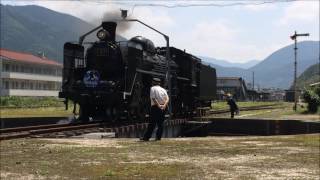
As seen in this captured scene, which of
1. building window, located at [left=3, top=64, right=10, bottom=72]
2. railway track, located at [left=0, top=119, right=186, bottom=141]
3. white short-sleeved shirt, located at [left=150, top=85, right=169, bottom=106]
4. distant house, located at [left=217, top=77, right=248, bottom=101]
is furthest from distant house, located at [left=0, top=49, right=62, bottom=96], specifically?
white short-sleeved shirt, located at [left=150, top=85, right=169, bottom=106]

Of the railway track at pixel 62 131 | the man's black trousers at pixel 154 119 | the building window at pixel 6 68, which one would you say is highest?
the building window at pixel 6 68

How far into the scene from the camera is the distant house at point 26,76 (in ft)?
282

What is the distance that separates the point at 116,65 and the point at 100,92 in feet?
4.70

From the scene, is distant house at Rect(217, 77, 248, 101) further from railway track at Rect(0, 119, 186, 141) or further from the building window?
railway track at Rect(0, 119, 186, 141)

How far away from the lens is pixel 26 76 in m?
90.7

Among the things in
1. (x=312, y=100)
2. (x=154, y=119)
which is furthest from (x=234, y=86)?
(x=154, y=119)

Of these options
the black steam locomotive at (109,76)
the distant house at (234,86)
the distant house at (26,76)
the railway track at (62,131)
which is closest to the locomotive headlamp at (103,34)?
the black steam locomotive at (109,76)

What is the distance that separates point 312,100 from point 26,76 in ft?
189

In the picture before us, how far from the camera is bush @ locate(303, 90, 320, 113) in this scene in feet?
145

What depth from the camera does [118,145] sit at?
13891 mm

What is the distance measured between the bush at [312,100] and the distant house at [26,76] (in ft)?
173

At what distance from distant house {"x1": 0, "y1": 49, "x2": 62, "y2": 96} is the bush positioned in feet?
173

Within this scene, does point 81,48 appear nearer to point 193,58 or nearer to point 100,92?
point 100,92

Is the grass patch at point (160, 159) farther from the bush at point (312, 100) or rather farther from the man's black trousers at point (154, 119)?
the bush at point (312, 100)
